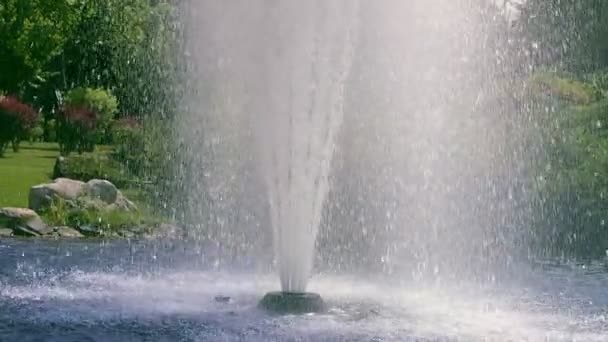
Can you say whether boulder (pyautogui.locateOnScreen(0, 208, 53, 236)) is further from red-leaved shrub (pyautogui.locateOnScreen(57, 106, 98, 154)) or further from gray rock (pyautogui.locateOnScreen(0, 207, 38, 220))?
red-leaved shrub (pyautogui.locateOnScreen(57, 106, 98, 154))

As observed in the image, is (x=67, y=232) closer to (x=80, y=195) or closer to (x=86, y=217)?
(x=86, y=217)

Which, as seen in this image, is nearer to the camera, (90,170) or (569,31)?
(90,170)

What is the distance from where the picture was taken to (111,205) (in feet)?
90.8

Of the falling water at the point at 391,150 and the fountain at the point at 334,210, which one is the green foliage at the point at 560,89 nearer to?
the fountain at the point at 334,210

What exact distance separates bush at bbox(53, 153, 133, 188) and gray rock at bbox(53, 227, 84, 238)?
6422 mm

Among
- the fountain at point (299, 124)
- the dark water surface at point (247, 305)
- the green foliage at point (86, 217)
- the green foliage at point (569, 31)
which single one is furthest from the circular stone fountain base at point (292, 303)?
the green foliage at point (569, 31)

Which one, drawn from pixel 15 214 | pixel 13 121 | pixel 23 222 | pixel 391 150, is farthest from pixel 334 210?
pixel 13 121

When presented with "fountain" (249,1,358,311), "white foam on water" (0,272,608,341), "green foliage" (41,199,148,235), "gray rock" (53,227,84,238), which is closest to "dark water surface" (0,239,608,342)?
"white foam on water" (0,272,608,341)

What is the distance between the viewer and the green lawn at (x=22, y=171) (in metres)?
28.8

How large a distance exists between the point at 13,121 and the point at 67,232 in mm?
15969

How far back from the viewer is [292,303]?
14.1 metres

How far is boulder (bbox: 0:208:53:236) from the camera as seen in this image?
25031 millimetres

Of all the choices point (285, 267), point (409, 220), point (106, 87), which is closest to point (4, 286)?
point (285, 267)

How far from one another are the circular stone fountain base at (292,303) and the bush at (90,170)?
1878 centimetres
